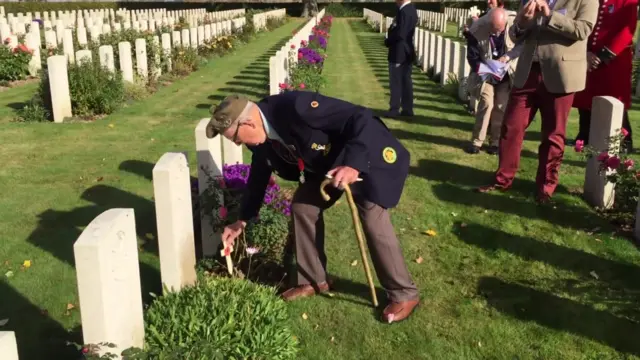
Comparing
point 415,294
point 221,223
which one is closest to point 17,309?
point 221,223

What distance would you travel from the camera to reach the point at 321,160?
3178 mm

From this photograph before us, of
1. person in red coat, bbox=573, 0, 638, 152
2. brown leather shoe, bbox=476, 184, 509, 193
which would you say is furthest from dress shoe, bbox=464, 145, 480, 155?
brown leather shoe, bbox=476, 184, 509, 193

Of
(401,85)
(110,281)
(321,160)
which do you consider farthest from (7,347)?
(401,85)

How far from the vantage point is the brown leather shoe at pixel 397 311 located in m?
3.46

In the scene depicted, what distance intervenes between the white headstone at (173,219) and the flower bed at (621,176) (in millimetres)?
3128

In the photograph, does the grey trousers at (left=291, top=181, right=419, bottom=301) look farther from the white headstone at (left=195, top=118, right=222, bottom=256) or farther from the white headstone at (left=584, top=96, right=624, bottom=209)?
the white headstone at (left=584, top=96, right=624, bottom=209)

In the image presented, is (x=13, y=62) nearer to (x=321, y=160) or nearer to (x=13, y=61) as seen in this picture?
(x=13, y=61)

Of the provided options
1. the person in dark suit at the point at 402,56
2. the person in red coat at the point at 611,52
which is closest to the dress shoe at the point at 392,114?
the person in dark suit at the point at 402,56

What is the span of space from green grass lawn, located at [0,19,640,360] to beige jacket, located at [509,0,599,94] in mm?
1069

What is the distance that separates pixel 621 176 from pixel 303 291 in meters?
2.69

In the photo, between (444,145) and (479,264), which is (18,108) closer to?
(444,145)

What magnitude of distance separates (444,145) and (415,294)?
3969 millimetres

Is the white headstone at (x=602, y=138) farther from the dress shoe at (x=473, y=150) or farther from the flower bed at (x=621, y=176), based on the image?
the dress shoe at (x=473, y=150)

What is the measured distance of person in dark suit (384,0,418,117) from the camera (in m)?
8.55
